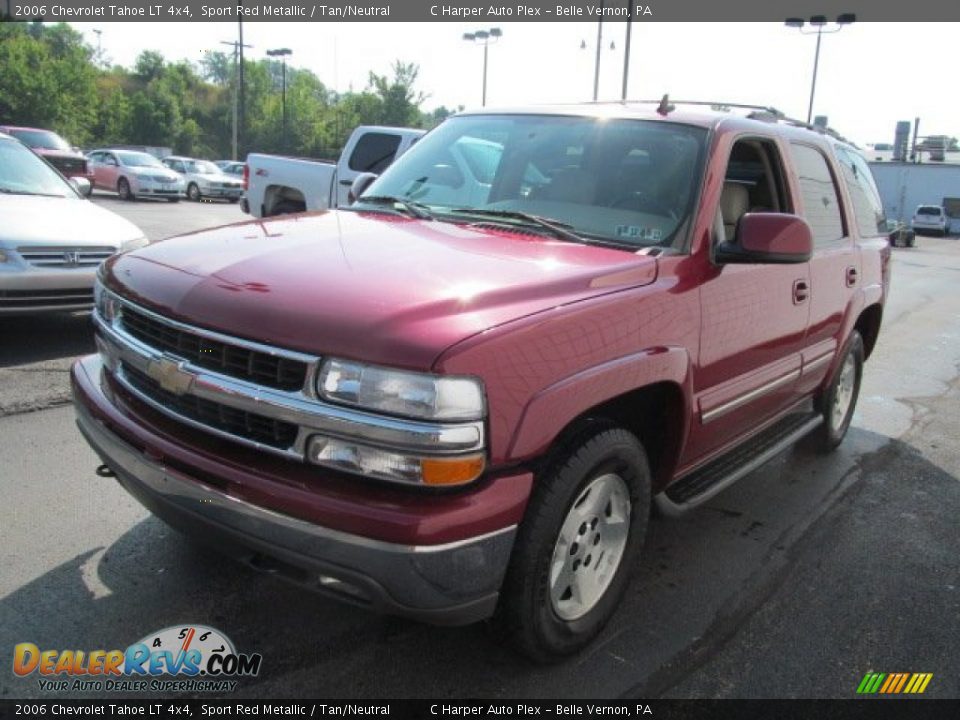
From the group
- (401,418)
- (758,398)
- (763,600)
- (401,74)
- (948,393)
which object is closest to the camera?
(401,418)

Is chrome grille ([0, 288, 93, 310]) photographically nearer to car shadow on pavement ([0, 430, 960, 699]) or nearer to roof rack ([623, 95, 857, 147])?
car shadow on pavement ([0, 430, 960, 699])

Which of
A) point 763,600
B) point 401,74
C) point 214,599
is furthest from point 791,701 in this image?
point 401,74

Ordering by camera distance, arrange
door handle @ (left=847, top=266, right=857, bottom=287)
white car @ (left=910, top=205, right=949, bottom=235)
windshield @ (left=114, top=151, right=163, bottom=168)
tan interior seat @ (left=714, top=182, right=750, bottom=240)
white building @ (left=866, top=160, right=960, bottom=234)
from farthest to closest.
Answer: white building @ (left=866, top=160, right=960, bottom=234), white car @ (left=910, top=205, right=949, bottom=235), windshield @ (left=114, top=151, right=163, bottom=168), door handle @ (left=847, top=266, right=857, bottom=287), tan interior seat @ (left=714, top=182, right=750, bottom=240)

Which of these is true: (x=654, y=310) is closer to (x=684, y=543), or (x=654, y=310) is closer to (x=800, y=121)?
(x=684, y=543)

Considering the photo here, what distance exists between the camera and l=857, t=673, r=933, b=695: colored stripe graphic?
280cm

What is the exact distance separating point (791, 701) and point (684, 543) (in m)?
1.19

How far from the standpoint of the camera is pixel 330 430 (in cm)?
219

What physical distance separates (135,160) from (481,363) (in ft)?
90.5

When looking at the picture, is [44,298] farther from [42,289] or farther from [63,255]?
[63,255]

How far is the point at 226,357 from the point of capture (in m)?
2.37

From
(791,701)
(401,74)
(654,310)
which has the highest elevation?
(401,74)

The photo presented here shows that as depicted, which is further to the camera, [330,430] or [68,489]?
[68,489]

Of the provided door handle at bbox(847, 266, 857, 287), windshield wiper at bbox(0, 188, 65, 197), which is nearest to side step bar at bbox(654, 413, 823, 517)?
door handle at bbox(847, 266, 857, 287)

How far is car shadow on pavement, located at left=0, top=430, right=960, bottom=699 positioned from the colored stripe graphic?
29 centimetres
